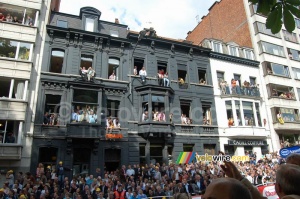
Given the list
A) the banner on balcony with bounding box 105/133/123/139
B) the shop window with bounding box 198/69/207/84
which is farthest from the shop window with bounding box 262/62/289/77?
the banner on balcony with bounding box 105/133/123/139

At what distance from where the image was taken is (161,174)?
17062 millimetres

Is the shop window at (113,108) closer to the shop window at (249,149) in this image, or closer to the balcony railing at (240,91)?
the balcony railing at (240,91)

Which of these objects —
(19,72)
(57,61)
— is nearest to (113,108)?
(57,61)

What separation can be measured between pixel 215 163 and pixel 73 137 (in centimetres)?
1112

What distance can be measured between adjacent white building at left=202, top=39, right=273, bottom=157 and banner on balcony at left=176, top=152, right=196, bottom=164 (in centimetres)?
428

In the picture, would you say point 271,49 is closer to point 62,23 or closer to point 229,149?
point 229,149

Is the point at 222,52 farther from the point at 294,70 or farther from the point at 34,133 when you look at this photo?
the point at 34,133

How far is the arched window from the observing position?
20.2 meters

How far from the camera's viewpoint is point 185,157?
19953mm

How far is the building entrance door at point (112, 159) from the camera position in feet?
62.1

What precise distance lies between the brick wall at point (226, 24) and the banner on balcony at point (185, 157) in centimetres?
1747

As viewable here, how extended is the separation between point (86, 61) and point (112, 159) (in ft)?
28.2

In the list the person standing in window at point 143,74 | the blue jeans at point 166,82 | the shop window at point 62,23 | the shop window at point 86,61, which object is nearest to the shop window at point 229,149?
the blue jeans at point 166,82

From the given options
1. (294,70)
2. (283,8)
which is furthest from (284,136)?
(283,8)
